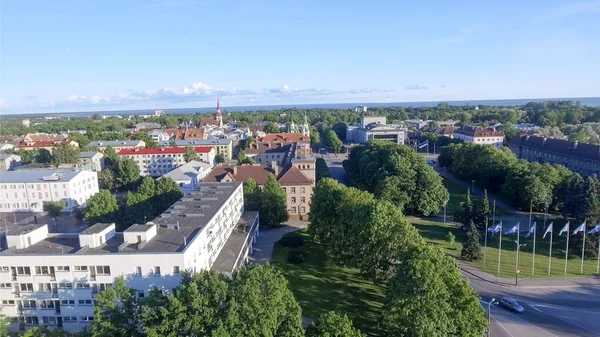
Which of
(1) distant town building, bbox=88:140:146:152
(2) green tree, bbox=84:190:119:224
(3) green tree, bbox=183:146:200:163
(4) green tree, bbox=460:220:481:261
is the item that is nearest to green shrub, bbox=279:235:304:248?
(4) green tree, bbox=460:220:481:261

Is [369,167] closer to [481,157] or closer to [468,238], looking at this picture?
[481,157]

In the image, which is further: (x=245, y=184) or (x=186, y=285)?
(x=245, y=184)

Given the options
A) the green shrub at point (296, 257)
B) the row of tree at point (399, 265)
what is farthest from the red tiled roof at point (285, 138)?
the green shrub at point (296, 257)

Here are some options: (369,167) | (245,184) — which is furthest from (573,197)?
(245,184)

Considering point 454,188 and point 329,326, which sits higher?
point 329,326

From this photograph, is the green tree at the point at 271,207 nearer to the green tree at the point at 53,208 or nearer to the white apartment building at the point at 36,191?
the green tree at the point at 53,208

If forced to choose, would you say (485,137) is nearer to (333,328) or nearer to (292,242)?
(292,242)

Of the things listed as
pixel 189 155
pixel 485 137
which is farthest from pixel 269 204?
pixel 485 137
